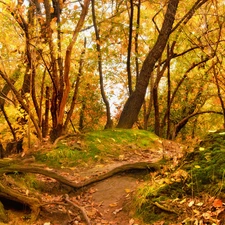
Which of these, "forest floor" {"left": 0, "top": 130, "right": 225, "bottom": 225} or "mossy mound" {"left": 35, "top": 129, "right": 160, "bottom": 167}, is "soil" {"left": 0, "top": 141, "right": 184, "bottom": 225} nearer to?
"forest floor" {"left": 0, "top": 130, "right": 225, "bottom": 225}

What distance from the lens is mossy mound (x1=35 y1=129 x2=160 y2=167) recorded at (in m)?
7.10

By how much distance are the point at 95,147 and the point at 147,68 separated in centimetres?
341

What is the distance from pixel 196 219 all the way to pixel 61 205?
2.58 m

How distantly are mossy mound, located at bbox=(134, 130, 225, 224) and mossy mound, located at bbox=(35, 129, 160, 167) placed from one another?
2837mm

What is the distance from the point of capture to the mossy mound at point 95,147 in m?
7.10

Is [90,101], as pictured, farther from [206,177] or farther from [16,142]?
[206,177]

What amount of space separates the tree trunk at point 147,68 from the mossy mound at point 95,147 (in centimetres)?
85

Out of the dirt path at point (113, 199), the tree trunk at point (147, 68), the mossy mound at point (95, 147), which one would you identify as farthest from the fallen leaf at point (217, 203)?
the tree trunk at point (147, 68)

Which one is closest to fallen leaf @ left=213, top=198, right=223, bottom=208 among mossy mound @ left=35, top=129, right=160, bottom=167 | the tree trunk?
mossy mound @ left=35, top=129, right=160, bottom=167

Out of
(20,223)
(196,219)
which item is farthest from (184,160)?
(20,223)

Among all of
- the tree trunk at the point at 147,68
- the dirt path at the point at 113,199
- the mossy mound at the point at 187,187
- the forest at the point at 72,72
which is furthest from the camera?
the tree trunk at the point at 147,68

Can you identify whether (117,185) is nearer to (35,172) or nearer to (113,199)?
(113,199)

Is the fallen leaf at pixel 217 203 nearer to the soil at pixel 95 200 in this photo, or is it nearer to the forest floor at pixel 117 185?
the forest floor at pixel 117 185

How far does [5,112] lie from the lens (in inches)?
457
